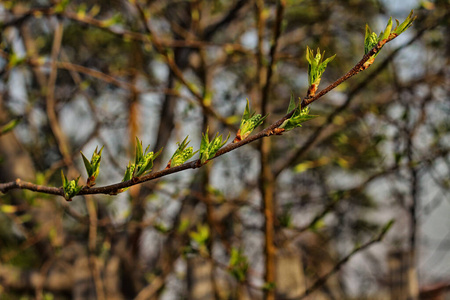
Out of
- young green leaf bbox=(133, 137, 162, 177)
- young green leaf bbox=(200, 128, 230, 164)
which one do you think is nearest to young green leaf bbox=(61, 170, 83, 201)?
young green leaf bbox=(133, 137, 162, 177)

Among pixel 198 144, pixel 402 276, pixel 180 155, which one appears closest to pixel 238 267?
pixel 180 155

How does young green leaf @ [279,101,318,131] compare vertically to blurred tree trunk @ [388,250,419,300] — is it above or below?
below

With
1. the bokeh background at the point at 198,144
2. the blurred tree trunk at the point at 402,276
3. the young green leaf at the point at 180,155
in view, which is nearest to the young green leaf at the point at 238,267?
the bokeh background at the point at 198,144

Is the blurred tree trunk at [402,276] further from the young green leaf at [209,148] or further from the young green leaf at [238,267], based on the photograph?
the young green leaf at [209,148]

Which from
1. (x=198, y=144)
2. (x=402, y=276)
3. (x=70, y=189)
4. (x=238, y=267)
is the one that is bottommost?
(x=70, y=189)

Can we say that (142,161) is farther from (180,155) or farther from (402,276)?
(402,276)

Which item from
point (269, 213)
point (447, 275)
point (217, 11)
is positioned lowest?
point (269, 213)

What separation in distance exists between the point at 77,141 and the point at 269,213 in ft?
10.3

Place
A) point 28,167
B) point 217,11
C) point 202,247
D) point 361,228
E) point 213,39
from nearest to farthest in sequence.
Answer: point 202,247 → point 28,167 → point 213,39 → point 217,11 → point 361,228

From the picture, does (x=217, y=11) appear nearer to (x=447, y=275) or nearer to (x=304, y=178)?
(x=304, y=178)

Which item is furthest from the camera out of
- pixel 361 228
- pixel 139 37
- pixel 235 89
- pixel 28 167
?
pixel 361 228

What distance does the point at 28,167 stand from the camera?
3.25 m

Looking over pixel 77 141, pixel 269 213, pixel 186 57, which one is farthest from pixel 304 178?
pixel 269 213

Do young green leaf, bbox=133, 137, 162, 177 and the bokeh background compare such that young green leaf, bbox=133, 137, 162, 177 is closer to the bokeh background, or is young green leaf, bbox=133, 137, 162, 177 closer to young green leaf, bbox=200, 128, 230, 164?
young green leaf, bbox=200, 128, 230, 164
